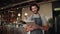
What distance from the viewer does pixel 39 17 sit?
130 centimetres

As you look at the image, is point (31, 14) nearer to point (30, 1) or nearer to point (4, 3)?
point (30, 1)

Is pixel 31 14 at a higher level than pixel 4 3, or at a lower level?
lower

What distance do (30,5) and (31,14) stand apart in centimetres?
8

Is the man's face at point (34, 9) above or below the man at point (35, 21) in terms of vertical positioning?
above

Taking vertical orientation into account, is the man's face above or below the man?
above

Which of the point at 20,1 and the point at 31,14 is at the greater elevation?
the point at 20,1

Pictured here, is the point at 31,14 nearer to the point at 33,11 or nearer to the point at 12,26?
the point at 33,11

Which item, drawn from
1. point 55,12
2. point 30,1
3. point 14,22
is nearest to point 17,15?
point 14,22

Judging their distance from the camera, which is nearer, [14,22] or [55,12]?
[55,12]

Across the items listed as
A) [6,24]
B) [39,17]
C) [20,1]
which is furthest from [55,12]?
[6,24]

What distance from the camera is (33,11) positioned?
1319 millimetres

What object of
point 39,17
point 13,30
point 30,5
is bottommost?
point 13,30

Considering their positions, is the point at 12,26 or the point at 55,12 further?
the point at 12,26

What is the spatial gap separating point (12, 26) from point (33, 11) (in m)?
0.22
